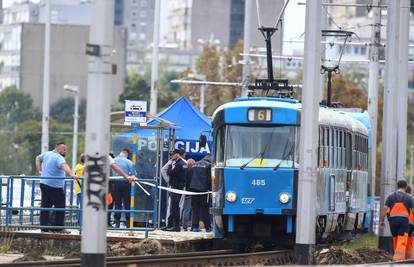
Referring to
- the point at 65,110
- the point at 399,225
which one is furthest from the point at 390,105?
the point at 65,110

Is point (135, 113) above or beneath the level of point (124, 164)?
above

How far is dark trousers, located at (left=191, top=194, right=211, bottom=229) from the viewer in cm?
3127

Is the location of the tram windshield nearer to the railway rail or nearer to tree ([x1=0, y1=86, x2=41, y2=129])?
the railway rail

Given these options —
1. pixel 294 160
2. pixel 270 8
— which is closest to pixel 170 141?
pixel 294 160

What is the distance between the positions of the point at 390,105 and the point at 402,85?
72 centimetres

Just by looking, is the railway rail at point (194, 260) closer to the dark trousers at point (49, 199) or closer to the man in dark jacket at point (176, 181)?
the man in dark jacket at point (176, 181)

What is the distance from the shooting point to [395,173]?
3312cm

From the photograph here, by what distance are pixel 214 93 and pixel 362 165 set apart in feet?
150

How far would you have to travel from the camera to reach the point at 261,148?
2722 cm

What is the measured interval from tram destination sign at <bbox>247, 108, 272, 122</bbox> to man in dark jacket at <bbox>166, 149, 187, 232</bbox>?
358 centimetres

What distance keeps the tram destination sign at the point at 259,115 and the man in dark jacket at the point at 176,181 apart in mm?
3576

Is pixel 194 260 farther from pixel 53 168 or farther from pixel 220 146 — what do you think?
pixel 53 168

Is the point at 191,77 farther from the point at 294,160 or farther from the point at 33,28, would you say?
the point at 33,28

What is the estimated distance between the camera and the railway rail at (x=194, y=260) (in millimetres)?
22062
